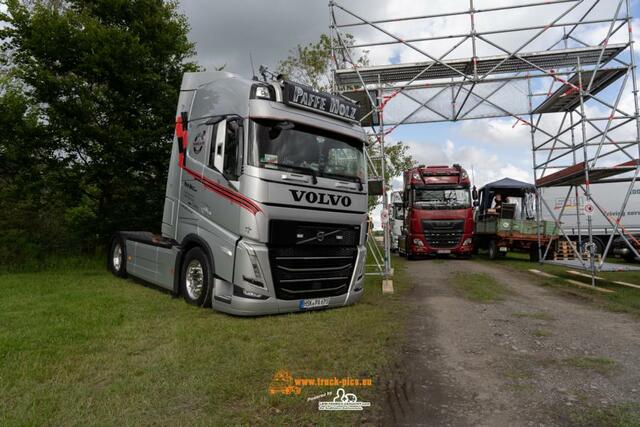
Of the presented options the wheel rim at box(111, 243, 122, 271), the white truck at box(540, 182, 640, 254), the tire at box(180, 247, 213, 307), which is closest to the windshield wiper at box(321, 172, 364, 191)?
the tire at box(180, 247, 213, 307)

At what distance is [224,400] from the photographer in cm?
340

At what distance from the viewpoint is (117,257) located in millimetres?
10508

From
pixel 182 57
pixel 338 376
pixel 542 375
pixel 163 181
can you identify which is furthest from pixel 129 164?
pixel 542 375

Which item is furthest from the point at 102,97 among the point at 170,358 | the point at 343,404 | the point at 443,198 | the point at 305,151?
the point at 343,404

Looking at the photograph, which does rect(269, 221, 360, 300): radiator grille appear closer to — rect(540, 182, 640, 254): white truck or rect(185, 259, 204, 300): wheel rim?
rect(185, 259, 204, 300): wheel rim

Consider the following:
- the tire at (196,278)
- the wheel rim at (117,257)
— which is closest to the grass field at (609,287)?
the tire at (196,278)

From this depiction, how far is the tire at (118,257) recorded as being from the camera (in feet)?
32.8

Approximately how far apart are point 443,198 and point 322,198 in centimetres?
1105

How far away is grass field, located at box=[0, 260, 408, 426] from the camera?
3193 mm

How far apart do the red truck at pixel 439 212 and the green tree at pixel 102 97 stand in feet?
29.1

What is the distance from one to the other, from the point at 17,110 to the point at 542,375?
13234mm

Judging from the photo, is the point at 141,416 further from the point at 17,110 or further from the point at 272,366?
the point at 17,110

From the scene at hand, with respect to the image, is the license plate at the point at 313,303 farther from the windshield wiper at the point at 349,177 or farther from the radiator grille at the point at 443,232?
the radiator grille at the point at 443,232

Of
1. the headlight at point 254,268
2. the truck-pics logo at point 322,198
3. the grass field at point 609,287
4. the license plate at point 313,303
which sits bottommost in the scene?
the license plate at point 313,303
